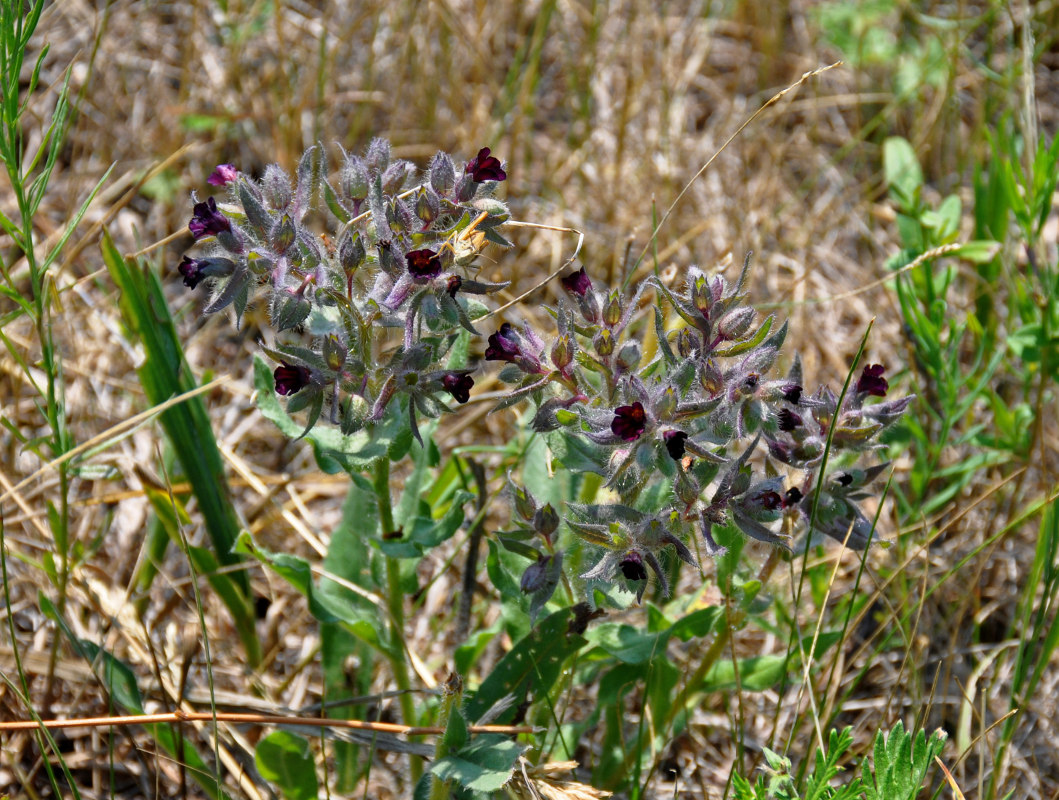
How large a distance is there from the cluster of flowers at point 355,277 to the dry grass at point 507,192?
128cm

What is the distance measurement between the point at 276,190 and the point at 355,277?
13.7 inches

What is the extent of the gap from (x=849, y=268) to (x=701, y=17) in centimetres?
220

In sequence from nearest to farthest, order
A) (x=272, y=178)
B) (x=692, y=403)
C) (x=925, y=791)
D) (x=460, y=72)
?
(x=692, y=403)
(x=272, y=178)
(x=925, y=791)
(x=460, y=72)

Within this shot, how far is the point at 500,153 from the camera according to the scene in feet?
19.5

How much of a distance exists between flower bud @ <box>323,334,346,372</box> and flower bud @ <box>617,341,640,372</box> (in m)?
0.81

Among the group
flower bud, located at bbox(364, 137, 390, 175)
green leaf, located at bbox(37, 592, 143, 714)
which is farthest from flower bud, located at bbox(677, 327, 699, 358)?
green leaf, located at bbox(37, 592, 143, 714)

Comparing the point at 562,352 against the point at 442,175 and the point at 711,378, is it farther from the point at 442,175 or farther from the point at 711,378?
the point at 442,175

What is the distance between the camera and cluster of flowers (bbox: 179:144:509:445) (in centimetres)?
281

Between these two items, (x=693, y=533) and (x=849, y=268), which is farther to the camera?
(x=849, y=268)

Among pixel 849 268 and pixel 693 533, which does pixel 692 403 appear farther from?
pixel 849 268

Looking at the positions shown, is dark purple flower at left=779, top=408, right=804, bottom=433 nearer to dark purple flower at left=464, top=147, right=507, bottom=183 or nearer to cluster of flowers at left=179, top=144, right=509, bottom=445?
cluster of flowers at left=179, top=144, right=509, bottom=445

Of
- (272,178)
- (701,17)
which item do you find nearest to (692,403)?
(272,178)

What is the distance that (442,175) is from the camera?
296 cm

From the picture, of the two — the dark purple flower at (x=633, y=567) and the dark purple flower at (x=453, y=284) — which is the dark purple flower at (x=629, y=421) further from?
the dark purple flower at (x=453, y=284)
